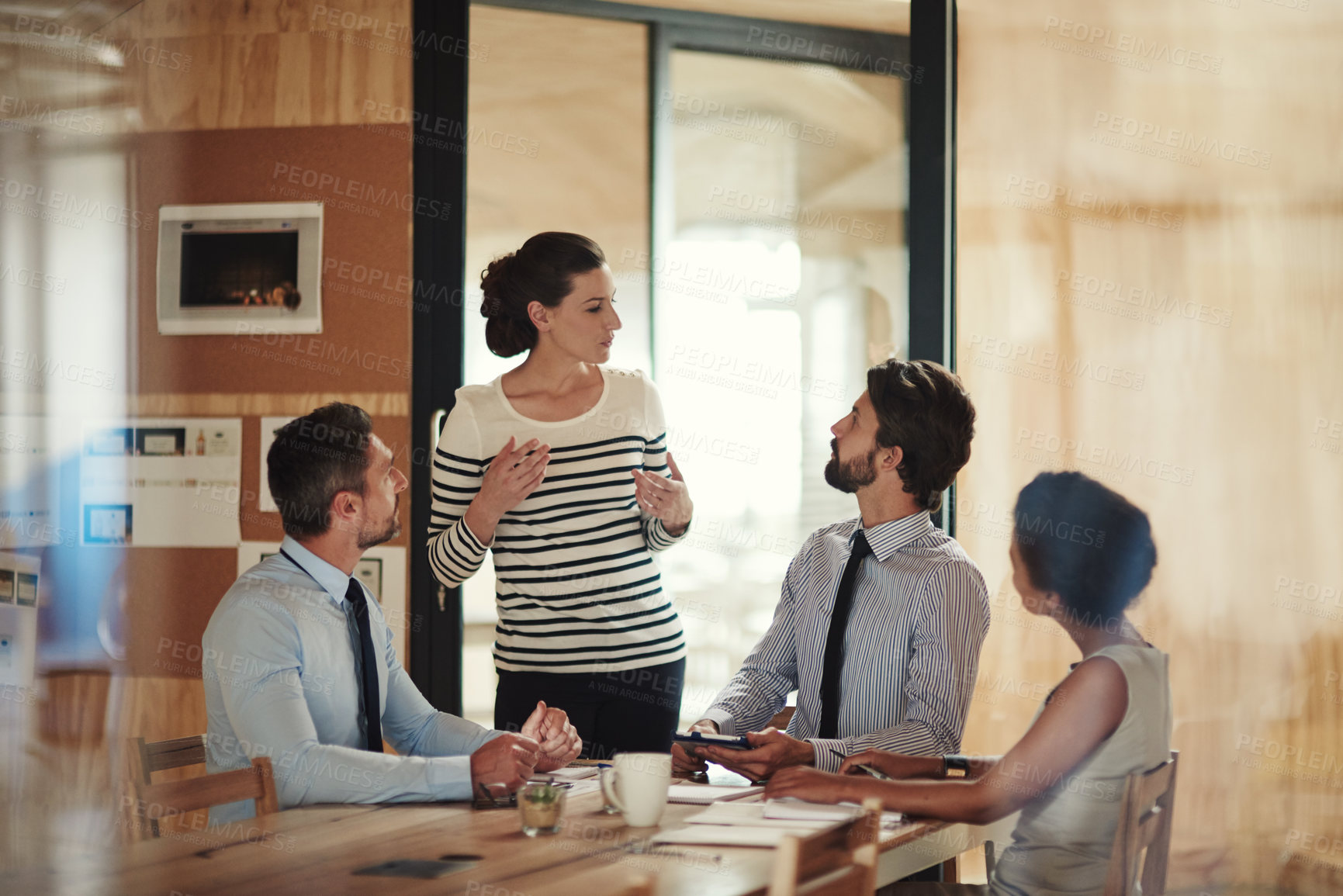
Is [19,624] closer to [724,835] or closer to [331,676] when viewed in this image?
[331,676]

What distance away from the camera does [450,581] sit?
2336 mm

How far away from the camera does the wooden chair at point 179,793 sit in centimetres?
148

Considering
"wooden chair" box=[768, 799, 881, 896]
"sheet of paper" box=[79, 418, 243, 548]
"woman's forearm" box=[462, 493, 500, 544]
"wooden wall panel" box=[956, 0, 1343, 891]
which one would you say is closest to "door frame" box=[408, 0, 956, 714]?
"wooden wall panel" box=[956, 0, 1343, 891]

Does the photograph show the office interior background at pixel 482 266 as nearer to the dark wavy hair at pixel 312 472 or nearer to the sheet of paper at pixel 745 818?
the dark wavy hair at pixel 312 472

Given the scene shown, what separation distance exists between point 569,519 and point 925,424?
2.30 feet

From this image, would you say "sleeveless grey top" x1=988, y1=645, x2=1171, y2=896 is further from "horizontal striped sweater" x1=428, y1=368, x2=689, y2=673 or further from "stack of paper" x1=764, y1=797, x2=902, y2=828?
"horizontal striped sweater" x1=428, y1=368, x2=689, y2=673

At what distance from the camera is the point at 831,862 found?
115cm

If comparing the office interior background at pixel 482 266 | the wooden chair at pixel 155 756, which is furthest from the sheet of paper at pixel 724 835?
the office interior background at pixel 482 266

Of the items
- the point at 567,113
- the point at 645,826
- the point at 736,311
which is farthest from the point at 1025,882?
the point at 567,113

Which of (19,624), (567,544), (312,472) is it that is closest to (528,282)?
(567,544)

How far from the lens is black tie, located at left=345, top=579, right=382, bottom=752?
1.78m

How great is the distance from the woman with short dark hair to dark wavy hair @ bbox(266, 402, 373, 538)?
809mm

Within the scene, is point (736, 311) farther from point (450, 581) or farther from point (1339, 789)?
point (1339, 789)

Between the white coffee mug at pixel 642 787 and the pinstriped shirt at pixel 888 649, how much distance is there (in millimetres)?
398
